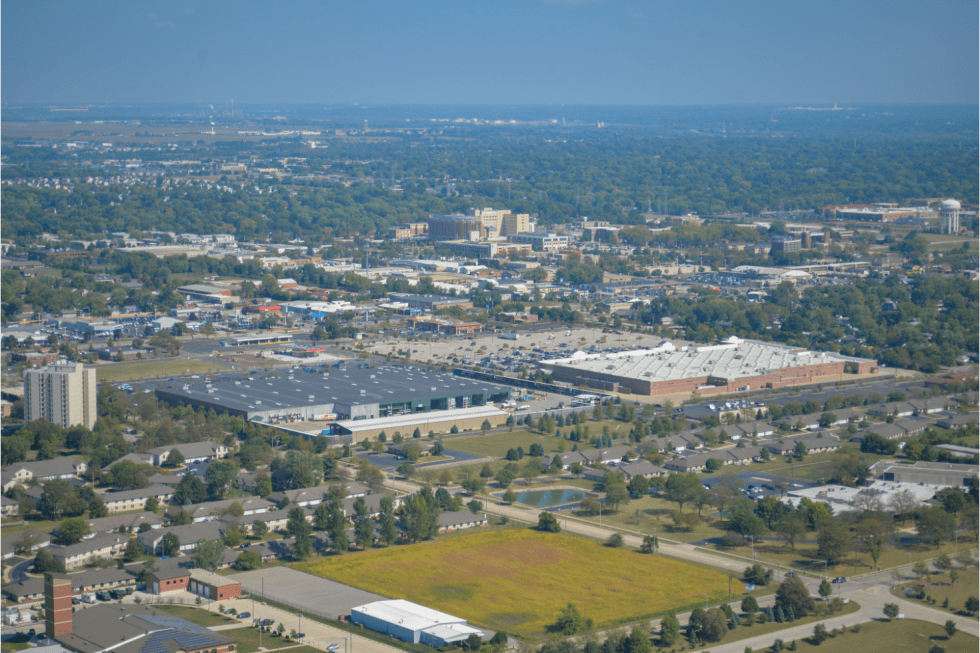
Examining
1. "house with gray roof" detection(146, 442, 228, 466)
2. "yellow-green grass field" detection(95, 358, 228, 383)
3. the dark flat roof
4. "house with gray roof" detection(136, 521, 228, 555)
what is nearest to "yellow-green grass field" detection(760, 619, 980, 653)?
"house with gray roof" detection(136, 521, 228, 555)

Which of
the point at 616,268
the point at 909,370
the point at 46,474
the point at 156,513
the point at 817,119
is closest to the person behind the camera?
the point at 156,513

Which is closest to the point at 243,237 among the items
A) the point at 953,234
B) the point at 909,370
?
the point at 953,234

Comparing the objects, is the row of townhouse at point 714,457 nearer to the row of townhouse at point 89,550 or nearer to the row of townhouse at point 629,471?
the row of townhouse at point 629,471

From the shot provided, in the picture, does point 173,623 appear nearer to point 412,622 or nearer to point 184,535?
point 412,622

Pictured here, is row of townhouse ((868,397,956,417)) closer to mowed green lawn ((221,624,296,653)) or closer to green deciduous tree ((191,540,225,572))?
green deciduous tree ((191,540,225,572))

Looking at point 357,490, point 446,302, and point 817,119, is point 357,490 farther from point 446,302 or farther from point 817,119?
point 817,119
